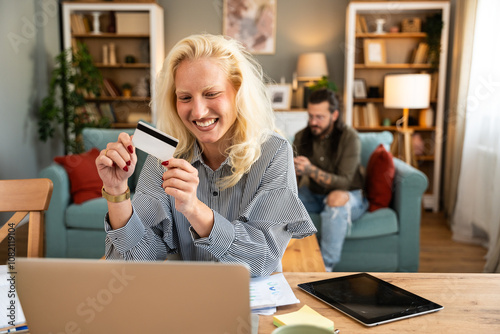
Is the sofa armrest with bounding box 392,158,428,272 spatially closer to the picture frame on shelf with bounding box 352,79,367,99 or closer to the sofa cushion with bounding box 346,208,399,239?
the sofa cushion with bounding box 346,208,399,239

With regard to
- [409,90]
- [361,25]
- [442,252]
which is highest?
[361,25]

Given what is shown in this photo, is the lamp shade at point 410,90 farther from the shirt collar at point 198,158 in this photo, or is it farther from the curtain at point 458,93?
the shirt collar at point 198,158

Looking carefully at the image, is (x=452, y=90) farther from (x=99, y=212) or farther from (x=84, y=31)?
(x=84, y=31)

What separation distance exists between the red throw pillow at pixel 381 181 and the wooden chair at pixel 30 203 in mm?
2090

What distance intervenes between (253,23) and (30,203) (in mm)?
4283

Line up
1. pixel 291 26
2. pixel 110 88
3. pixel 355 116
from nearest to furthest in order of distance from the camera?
pixel 355 116, pixel 110 88, pixel 291 26

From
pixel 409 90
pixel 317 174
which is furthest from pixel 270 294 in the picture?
pixel 409 90

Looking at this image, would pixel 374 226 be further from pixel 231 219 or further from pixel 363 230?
pixel 231 219

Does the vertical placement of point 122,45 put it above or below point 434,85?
above

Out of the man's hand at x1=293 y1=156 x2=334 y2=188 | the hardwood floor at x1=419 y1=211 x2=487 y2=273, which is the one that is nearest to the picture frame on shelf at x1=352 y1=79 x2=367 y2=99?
the hardwood floor at x1=419 y1=211 x2=487 y2=273

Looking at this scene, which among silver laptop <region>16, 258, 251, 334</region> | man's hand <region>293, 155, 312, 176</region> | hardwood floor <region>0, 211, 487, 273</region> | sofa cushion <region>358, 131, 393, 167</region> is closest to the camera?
silver laptop <region>16, 258, 251, 334</region>

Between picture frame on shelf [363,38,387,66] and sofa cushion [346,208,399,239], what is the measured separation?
8.03 ft

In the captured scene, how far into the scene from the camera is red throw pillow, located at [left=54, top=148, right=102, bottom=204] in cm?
295

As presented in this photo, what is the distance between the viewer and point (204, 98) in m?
1.13
